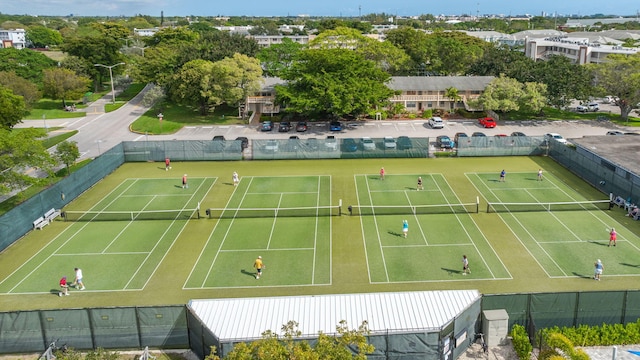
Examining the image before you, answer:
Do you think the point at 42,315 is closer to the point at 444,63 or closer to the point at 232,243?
the point at 232,243

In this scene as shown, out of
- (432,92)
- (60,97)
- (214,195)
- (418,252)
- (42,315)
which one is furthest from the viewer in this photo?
(60,97)

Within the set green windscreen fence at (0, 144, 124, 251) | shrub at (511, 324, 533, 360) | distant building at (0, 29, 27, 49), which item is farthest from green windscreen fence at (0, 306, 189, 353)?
distant building at (0, 29, 27, 49)

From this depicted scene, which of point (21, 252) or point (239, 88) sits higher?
point (239, 88)

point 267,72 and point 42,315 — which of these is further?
point 267,72

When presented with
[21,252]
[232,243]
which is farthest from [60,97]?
[232,243]

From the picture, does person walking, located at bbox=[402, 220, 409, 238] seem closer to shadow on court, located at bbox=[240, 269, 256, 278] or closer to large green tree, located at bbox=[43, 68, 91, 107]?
shadow on court, located at bbox=[240, 269, 256, 278]

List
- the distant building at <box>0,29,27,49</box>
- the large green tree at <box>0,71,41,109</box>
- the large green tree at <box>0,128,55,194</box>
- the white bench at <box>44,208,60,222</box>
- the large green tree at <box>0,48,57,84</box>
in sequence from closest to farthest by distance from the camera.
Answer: the white bench at <box>44,208,60,222</box>
the large green tree at <box>0,128,55,194</box>
the large green tree at <box>0,71,41,109</box>
the large green tree at <box>0,48,57,84</box>
the distant building at <box>0,29,27,49</box>

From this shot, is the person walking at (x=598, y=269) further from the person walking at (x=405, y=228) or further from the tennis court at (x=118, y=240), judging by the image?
the tennis court at (x=118, y=240)
